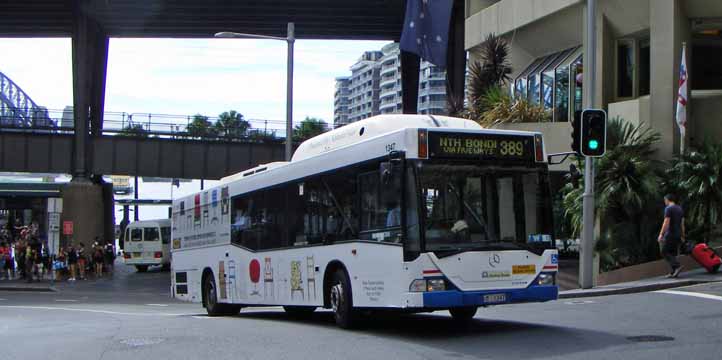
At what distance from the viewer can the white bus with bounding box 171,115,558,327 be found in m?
11.7

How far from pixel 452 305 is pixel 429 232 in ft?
3.16

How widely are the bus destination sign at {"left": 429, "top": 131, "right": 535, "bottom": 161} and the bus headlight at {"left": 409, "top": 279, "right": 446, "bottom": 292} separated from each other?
5.21 feet

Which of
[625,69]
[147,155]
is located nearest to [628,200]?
[625,69]

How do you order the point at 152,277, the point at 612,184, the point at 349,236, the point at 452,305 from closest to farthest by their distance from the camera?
the point at 452,305
the point at 349,236
the point at 612,184
the point at 152,277

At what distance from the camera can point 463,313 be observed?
46.1 ft

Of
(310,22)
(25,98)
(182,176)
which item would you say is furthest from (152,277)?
(25,98)

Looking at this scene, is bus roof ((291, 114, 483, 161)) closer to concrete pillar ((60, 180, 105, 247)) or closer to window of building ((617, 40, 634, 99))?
window of building ((617, 40, 634, 99))

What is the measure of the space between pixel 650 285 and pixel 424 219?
8799 mm

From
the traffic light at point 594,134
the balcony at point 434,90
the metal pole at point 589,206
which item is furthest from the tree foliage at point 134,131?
the balcony at point 434,90

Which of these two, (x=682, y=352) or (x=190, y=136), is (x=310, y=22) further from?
(x=682, y=352)

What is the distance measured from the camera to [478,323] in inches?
553

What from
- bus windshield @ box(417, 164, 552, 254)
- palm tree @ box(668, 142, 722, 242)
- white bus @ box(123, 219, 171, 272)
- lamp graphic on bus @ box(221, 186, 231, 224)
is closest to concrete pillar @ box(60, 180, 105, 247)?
white bus @ box(123, 219, 171, 272)

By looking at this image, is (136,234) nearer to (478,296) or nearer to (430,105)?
(478,296)

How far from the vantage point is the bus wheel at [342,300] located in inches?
518
